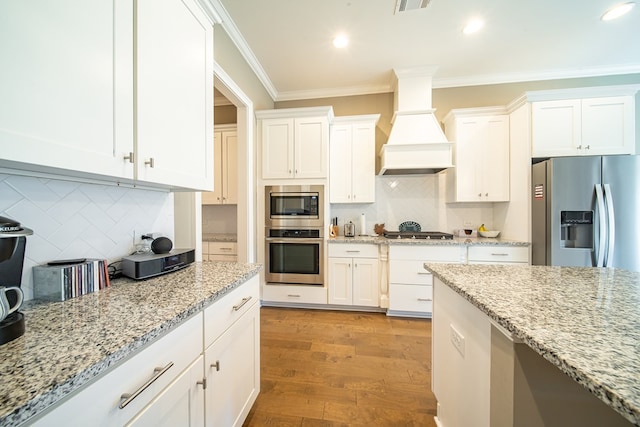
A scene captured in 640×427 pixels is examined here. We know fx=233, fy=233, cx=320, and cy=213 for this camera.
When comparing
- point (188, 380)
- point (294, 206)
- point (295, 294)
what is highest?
point (294, 206)

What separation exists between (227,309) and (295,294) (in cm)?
192

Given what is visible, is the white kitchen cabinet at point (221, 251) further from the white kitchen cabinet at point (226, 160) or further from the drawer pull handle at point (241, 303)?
the drawer pull handle at point (241, 303)

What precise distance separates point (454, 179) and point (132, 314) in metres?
3.26

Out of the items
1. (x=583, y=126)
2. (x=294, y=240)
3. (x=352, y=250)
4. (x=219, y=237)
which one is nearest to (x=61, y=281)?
(x=294, y=240)

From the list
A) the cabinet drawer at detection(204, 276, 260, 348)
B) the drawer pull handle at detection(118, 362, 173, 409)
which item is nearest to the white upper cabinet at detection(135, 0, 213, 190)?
the cabinet drawer at detection(204, 276, 260, 348)

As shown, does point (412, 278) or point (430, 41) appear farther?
point (412, 278)

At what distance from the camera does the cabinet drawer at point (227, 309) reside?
94 centimetres

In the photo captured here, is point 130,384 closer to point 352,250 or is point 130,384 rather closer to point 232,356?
point 232,356

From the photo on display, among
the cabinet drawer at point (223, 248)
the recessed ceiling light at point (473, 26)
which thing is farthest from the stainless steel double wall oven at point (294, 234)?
the recessed ceiling light at point (473, 26)

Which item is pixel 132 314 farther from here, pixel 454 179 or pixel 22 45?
pixel 454 179

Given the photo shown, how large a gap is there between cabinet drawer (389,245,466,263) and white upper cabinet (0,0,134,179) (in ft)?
8.08

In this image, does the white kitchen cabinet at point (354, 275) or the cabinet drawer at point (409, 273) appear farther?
the white kitchen cabinet at point (354, 275)

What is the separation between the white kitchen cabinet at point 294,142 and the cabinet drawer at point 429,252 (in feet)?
4.14

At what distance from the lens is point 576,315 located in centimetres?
70
